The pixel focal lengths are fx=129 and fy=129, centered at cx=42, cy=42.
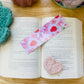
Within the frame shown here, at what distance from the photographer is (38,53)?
0.53 metres

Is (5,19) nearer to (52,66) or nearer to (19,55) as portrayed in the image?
(19,55)

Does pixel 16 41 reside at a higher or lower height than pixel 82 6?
lower

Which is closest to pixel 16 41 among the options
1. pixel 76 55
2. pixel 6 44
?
pixel 6 44

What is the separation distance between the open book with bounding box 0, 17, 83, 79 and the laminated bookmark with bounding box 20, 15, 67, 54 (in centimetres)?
1

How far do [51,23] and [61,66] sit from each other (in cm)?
18

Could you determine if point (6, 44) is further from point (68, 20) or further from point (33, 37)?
point (68, 20)

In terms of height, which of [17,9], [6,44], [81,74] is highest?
[17,9]

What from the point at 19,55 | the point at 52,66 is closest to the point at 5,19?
the point at 19,55

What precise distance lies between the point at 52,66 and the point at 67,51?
88mm

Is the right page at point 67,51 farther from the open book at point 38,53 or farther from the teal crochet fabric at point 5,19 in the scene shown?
the teal crochet fabric at point 5,19

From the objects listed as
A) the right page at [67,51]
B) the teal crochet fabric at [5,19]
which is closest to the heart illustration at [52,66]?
the right page at [67,51]

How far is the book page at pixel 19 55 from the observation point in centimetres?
52

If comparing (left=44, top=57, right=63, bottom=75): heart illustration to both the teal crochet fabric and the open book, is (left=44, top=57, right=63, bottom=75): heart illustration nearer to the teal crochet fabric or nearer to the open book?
the open book

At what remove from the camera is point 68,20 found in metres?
0.54
